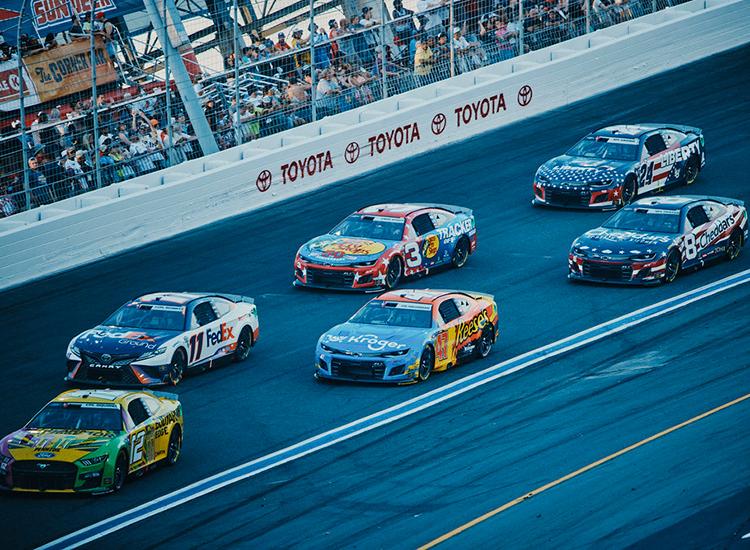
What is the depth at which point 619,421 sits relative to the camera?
66.3 feet

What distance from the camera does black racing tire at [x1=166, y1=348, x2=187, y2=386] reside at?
22.3m

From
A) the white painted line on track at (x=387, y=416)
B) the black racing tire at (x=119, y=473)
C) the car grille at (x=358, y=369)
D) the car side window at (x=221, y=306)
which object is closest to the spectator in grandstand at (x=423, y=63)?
the white painted line on track at (x=387, y=416)

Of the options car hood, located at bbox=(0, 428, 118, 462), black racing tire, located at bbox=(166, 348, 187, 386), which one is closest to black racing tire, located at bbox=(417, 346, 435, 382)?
black racing tire, located at bbox=(166, 348, 187, 386)

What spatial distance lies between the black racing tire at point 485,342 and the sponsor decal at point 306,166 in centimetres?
1063

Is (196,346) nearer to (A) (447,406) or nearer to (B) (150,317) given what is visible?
(B) (150,317)

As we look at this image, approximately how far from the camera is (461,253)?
2828 cm

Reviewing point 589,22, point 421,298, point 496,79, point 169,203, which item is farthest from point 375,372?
point 589,22

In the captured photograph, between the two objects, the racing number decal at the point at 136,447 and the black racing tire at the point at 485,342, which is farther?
the black racing tire at the point at 485,342

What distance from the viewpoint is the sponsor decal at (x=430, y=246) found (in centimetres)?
2747

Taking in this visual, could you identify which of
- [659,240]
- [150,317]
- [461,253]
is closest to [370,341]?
[150,317]

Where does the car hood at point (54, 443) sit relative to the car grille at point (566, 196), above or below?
above

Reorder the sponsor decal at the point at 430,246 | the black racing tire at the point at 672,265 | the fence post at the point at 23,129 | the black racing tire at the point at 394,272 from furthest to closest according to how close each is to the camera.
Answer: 1. the fence post at the point at 23,129
2. the sponsor decal at the point at 430,246
3. the black racing tire at the point at 394,272
4. the black racing tire at the point at 672,265

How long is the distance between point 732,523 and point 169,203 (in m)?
17.2

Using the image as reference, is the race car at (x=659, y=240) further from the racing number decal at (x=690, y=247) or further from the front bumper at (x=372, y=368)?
the front bumper at (x=372, y=368)
